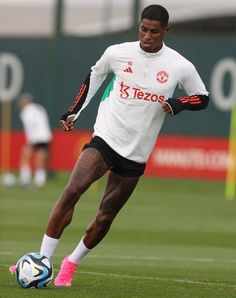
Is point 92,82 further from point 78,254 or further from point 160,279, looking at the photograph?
point 160,279

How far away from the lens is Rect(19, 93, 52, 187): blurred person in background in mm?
31109

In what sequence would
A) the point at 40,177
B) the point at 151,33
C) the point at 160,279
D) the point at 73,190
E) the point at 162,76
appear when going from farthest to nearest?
the point at 40,177
the point at 160,279
the point at 162,76
the point at 151,33
the point at 73,190

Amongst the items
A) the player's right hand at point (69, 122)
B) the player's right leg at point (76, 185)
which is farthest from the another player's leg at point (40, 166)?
the player's right leg at point (76, 185)

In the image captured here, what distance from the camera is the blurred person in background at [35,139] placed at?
3111 cm

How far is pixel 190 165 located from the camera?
30828 millimetres

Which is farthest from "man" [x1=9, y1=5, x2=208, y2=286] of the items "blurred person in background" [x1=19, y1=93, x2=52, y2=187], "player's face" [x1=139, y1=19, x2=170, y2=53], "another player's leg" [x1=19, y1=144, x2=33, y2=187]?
"blurred person in background" [x1=19, y1=93, x2=52, y2=187]

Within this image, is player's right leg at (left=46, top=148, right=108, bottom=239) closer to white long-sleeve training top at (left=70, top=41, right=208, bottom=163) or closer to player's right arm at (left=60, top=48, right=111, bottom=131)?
white long-sleeve training top at (left=70, top=41, right=208, bottom=163)

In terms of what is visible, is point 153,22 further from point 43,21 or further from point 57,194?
point 43,21

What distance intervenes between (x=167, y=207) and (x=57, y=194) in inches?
160

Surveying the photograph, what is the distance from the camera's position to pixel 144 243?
17328 mm

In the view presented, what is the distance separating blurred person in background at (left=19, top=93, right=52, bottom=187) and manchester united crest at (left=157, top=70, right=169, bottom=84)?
774 inches

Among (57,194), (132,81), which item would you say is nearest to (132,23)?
(57,194)

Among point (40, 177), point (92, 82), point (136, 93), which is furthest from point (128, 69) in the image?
point (40, 177)

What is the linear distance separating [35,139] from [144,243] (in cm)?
1431
